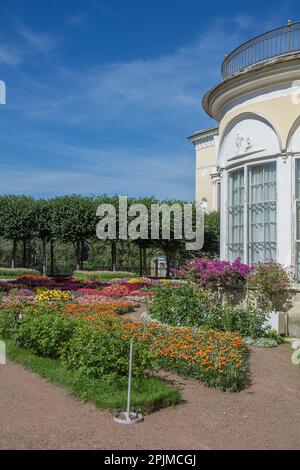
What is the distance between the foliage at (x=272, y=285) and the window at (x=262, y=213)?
734mm

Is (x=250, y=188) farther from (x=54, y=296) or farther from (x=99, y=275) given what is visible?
(x=99, y=275)

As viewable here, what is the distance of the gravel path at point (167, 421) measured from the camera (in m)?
4.97

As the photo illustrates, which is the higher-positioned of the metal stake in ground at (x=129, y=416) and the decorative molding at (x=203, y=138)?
the decorative molding at (x=203, y=138)

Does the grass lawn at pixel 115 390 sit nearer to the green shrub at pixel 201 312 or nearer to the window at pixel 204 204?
the green shrub at pixel 201 312

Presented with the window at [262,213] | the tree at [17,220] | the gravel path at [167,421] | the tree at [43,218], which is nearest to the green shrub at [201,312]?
the window at [262,213]

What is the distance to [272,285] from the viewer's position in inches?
408

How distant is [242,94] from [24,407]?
28.9 ft

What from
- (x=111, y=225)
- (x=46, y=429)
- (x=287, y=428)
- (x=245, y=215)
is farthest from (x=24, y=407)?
(x=111, y=225)

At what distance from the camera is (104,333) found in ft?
23.6

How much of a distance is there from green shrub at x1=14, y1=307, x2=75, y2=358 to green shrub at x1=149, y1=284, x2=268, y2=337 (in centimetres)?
301

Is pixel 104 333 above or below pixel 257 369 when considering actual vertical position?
above

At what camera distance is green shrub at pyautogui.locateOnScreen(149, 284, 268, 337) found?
9.94 m

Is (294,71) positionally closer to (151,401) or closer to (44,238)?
(151,401)
